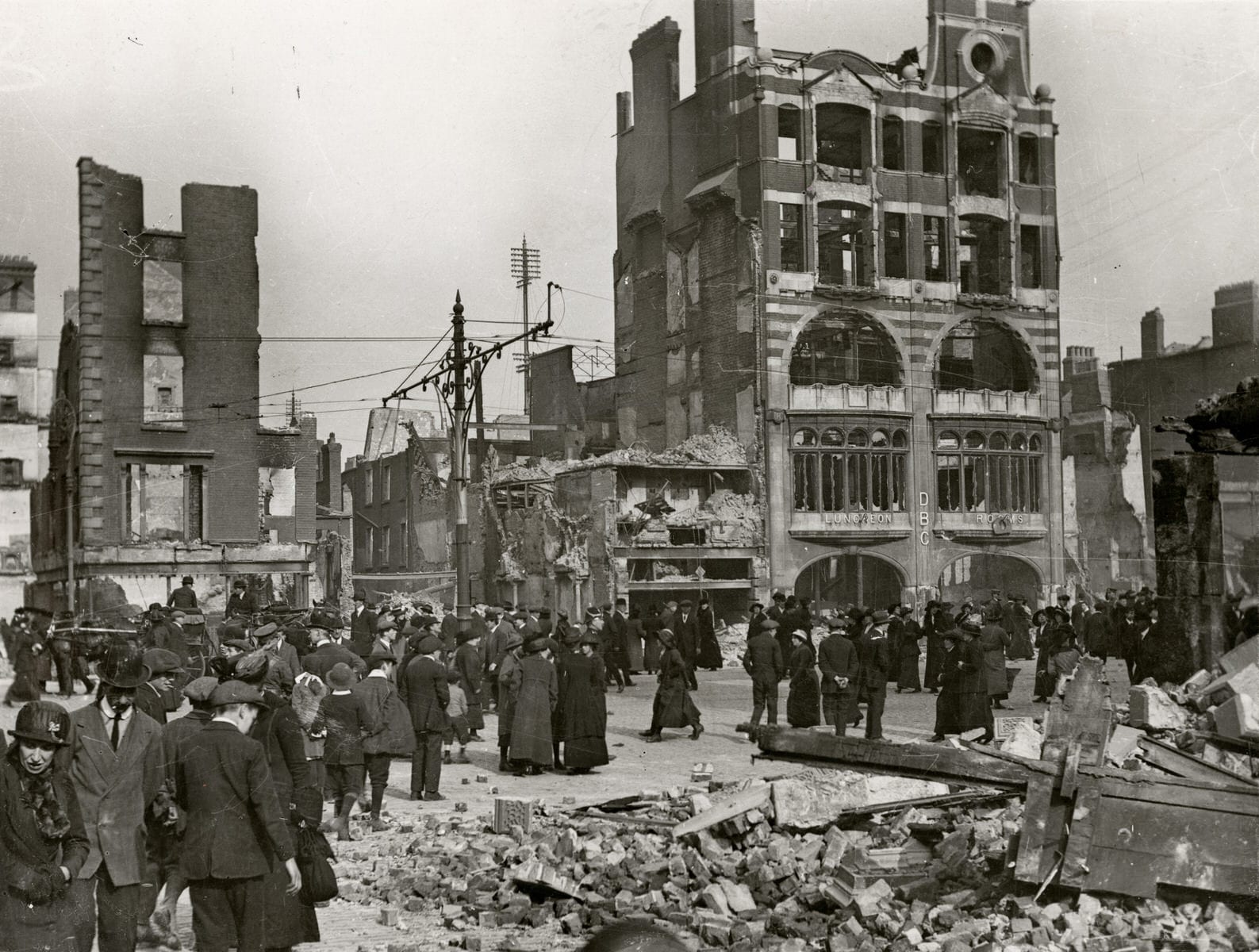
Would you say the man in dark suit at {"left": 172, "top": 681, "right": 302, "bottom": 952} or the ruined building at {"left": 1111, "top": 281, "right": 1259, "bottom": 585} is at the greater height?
Answer: the ruined building at {"left": 1111, "top": 281, "right": 1259, "bottom": 585}

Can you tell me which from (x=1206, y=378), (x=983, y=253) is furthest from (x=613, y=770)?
(x=1206, y=378)

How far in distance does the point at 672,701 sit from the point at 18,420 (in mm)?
8768

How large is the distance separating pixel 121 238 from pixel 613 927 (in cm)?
2382

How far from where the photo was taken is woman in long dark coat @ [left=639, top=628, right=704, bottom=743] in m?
16.3

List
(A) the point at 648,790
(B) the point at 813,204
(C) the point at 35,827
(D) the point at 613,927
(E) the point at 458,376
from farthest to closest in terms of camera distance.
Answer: (B) the point at 813,204, (E) the point at 458,376, (A) the point at 648,790, (C) the point at 35,827, (D) the point at 613,927

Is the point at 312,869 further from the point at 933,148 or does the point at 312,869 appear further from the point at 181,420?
the point at 933,148

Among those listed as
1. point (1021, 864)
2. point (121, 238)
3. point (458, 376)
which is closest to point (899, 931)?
point (1021, 864)

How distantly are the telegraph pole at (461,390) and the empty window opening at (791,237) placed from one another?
1817cm

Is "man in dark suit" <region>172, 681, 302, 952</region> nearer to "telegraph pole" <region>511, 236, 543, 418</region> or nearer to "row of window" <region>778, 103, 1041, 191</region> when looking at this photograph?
"telegraph pole" <region>511, 236, 543, 418</region>

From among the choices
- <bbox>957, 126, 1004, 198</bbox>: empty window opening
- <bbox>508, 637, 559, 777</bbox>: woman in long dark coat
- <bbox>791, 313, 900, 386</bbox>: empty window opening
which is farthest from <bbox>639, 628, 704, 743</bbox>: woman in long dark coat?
<bbox>957, 126, 1004, 198</bbox>: empty window opening

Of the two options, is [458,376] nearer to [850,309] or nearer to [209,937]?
[209,937]

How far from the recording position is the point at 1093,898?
23.9ft

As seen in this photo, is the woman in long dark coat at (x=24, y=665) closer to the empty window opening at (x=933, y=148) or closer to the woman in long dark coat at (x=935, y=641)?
the woman in long dark coat at (x=935, y=641)

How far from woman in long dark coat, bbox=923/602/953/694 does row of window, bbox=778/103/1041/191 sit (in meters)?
20.6
